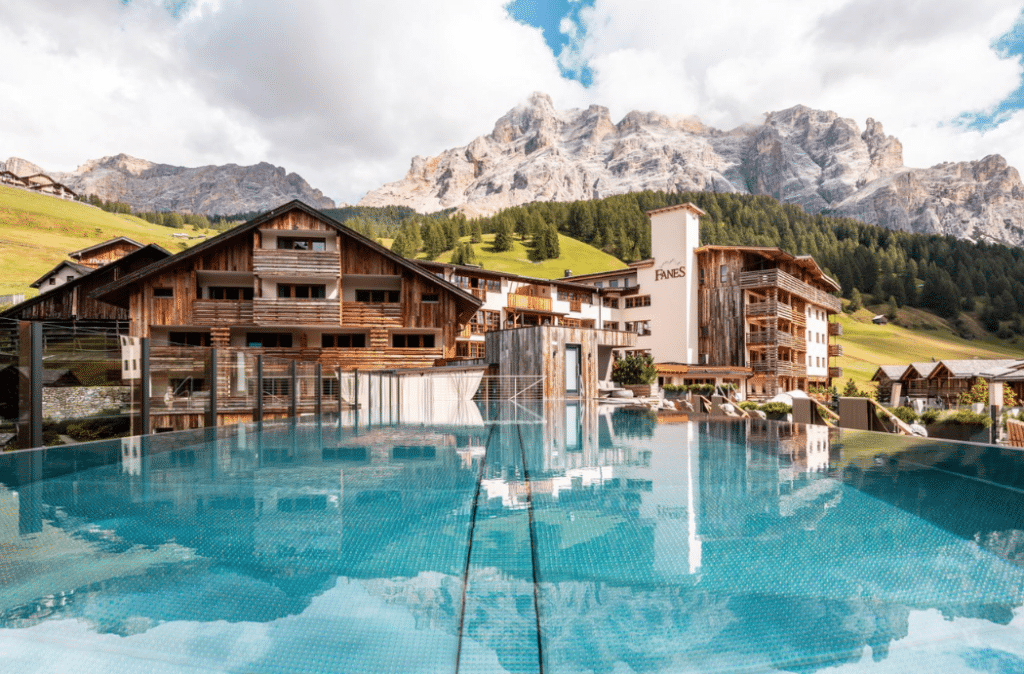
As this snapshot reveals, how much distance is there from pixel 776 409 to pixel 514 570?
23.8 meters

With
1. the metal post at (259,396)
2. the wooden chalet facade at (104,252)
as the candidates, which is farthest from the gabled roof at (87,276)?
the metal post at (259,396)

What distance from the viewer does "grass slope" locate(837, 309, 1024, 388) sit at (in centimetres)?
Result: 7288

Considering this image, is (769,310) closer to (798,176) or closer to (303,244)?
(303,244)

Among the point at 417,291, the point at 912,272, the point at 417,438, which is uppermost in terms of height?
the point at 912,272

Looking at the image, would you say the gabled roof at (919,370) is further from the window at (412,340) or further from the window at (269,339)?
the window at (269,339)

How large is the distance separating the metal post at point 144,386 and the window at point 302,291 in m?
17.0

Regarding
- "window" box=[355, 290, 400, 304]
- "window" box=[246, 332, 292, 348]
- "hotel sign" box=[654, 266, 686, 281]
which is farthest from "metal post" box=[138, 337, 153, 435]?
"hotel sign" box=[654, 266, 686, 281]

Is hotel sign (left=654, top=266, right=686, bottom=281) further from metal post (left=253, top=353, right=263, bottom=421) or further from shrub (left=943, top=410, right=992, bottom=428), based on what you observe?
metal post (left=253, top=353, right=263, bottom=421)

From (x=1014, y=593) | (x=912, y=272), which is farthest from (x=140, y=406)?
(x=912, y=272)

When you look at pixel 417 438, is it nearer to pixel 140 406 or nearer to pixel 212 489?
pixel 140 406

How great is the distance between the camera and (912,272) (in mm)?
96750

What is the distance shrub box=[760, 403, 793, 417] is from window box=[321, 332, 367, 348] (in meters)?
17.5

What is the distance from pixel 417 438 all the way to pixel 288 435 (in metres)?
2.58

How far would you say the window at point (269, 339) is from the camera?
26375 mm
